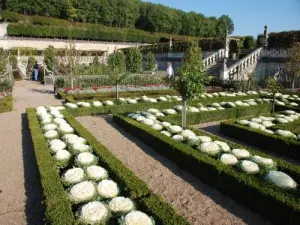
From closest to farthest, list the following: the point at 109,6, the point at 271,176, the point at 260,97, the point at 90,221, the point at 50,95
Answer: the point at 90,221
the point at 271,176
the point at 260,97
the point at 50,95
the point at 109,6

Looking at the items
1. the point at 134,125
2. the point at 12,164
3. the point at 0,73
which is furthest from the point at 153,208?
the point at 0,73

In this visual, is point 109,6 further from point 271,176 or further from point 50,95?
point 271,176

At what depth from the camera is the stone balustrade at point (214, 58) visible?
84.6ft

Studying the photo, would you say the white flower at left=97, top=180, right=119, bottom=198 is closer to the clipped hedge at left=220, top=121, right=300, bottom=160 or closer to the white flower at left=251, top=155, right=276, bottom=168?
the white flower at left=251, top=155, right=276, bottom=168

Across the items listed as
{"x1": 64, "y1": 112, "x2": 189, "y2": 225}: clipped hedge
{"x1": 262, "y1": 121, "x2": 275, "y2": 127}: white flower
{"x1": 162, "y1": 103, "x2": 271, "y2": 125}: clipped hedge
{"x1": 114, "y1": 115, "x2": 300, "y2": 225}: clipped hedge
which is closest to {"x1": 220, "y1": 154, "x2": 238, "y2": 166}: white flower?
{"x1": 114, "y1": 115, "x2": 300, "y2": 225}: clipped hedge

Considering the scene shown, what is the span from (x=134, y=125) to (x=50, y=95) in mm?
10566

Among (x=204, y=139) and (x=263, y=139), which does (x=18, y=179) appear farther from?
(x=263, y=139)

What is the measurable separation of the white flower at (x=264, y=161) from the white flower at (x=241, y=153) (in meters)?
0.24

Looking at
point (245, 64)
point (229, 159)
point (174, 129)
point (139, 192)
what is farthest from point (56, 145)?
point (245, 64)

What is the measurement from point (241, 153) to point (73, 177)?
12.3 feet

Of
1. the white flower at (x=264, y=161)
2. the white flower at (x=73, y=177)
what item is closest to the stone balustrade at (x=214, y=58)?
the white flower at (x=264, y=161)

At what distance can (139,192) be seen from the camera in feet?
17.1

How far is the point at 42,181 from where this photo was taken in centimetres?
546

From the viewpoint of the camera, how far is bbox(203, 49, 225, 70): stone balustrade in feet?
84.6
